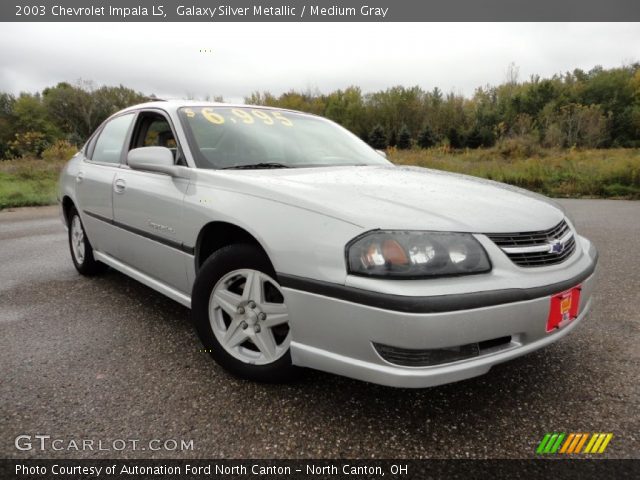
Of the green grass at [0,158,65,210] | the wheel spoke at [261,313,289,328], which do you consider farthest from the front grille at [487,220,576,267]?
the green grass at [0,158,65,210]

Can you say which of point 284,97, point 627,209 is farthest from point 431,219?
point 284,97

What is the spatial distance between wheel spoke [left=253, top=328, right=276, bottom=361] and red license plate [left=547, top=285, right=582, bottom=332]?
3.75 ft

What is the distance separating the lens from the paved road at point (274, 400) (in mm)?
1688

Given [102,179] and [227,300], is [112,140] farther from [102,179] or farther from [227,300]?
[227,300]

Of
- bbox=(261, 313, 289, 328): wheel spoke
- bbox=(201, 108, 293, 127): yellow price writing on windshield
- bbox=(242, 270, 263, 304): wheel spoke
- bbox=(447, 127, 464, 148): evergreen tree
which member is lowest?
bbox=(261, 313, 289, 328): wheel spoke

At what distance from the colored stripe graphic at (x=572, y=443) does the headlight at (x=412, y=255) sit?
27.6 inches

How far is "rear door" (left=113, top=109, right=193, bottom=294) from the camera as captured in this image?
92.7 inches

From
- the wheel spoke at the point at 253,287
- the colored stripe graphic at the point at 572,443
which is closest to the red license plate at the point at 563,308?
the colored stripe graphic at the point at 572,443

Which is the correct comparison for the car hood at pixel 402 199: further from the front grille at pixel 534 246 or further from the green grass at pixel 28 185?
the green grass at pixel 28 185

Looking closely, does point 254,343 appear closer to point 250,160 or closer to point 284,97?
point 250,160

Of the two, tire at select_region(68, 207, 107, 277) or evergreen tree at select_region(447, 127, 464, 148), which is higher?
evergreen tree at select_region(447, 127, 464, 148)

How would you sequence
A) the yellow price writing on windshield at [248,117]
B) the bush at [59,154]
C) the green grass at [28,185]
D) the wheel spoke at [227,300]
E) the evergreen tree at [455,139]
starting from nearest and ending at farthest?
the wheel spoke at [227,300], the yellow price writing on windshield at [248,117], the green grass at [28,185], the bush at [59,154], the evergreen tree at [455,139]

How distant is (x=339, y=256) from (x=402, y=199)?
41 cm

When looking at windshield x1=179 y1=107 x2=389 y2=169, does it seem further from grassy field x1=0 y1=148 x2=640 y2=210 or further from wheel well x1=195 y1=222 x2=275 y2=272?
grassy field x1=0 y1=148 x2=640 y2=210
